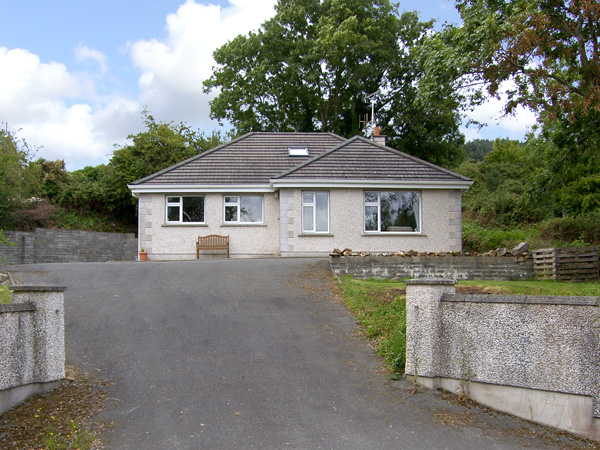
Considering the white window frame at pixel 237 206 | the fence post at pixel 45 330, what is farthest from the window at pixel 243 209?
the fence post at pixel 45 330

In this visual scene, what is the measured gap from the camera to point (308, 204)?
68.1 feet

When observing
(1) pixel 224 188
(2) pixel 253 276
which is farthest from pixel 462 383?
(1) pixel 224 188

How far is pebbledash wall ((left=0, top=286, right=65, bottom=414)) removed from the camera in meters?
6.34

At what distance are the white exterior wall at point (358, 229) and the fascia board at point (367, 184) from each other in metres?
0.25

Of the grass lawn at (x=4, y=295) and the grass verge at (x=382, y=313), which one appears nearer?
the grass verge at (x=382, y=313)

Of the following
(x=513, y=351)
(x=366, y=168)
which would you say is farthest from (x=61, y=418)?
(x=366, y=168)

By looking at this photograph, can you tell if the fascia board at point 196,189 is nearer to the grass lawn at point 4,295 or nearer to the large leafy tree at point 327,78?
the grass lawn at point 4,295

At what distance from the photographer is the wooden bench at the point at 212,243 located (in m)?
21.5

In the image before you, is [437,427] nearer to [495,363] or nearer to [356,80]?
[495,363]

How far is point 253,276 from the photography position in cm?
1470

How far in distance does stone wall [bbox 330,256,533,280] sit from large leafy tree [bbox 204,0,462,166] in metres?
20.7

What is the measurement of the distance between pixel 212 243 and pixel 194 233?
0.82m

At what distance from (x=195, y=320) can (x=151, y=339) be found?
4.22 ft

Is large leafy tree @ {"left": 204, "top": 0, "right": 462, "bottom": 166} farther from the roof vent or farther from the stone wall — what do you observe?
the stone wall
